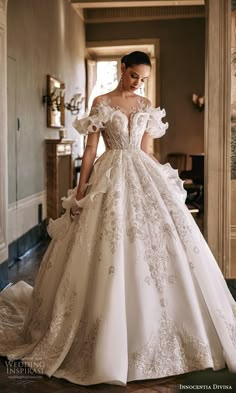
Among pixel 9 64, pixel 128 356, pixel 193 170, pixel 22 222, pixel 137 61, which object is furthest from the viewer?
pixel 193 170

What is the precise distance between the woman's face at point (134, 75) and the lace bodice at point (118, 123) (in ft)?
0.38

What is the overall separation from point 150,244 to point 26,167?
375 cm

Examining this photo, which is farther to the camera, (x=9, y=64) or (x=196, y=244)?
(x=9, y=64)

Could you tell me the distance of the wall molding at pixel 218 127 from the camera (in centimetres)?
383

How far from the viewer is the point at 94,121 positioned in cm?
280

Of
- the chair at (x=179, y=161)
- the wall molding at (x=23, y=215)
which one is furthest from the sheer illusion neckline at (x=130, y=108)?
the chair at (x=179, y=161)

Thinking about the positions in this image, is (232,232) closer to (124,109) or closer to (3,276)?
(124,109)

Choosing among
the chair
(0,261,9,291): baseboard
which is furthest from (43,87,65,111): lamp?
the chair

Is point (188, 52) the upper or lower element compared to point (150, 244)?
upper

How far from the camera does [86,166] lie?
Result: 2.84 m

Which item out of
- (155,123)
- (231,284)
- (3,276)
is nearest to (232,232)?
(231,284)

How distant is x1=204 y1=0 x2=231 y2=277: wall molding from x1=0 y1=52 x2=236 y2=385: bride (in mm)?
1032

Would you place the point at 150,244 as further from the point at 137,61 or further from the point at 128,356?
the point at 137,61

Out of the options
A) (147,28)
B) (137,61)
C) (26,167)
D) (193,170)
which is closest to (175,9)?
(147,28)
